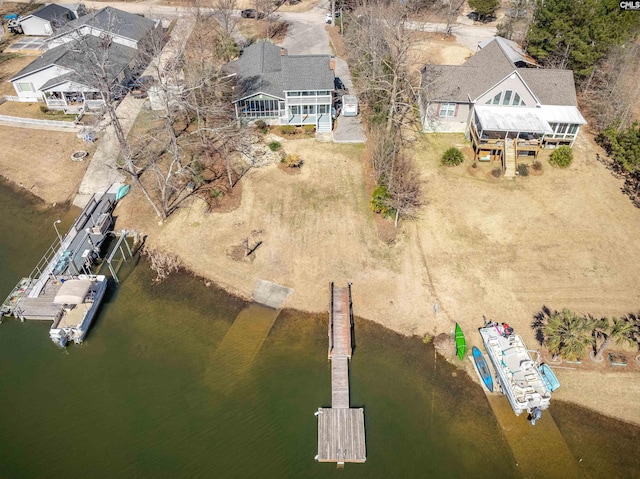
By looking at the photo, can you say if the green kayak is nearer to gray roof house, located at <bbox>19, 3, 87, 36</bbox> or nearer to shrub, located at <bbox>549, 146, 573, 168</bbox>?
shrub, located at <bbox>549, 146, 573, 168</bbox>

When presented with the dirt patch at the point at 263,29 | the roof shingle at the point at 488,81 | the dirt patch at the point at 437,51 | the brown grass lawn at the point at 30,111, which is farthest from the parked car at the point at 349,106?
the brown grass lawn at the point at 30,111

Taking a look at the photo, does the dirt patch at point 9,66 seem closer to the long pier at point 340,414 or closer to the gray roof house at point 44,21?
the gray roof house at point 44,21

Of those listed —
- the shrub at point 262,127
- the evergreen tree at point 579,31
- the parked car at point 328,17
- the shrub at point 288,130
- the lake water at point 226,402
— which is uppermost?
the evergreen tree at point 579,31

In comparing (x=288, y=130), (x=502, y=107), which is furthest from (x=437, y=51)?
(x=288, y=130)

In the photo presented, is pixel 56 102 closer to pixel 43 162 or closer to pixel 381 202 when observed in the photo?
pixel 43 162

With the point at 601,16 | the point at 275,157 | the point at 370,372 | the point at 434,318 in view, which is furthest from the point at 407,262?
the point at 601,16

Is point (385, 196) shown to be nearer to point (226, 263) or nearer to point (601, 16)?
point (226, 263)
